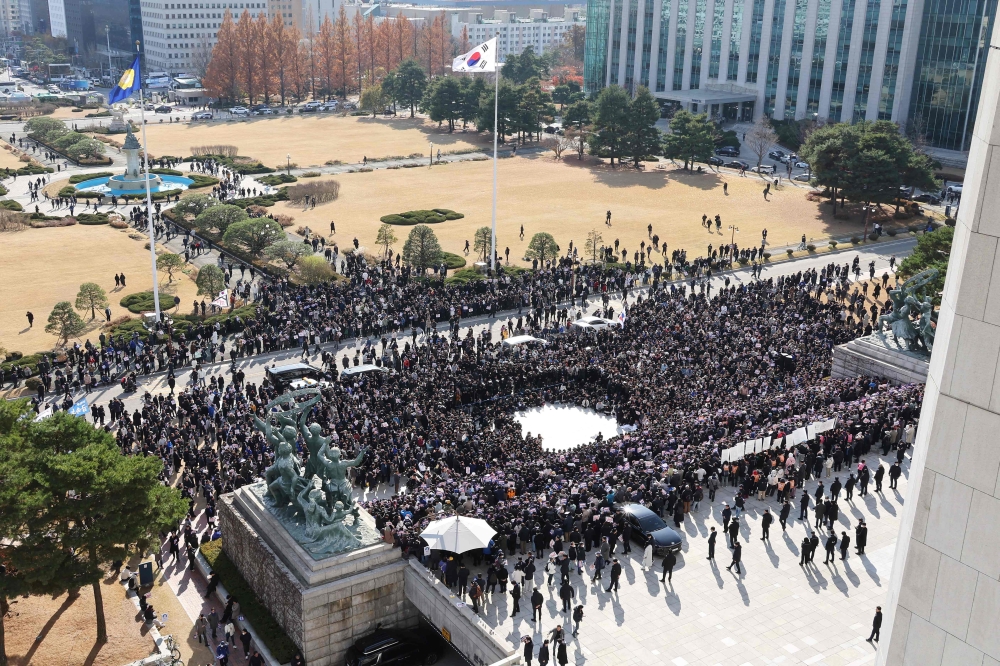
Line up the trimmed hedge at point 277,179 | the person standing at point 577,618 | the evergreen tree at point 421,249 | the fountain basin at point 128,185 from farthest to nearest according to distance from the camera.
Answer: the trimmed hedge at point 277,179 < the fountain basin at point 128,185 < the evergreen tree at point 421,249 < the person standing at point 577,618

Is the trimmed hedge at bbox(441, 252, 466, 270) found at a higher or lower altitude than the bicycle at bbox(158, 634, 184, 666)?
higher

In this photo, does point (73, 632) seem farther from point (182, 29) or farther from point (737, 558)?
point (182, 29)

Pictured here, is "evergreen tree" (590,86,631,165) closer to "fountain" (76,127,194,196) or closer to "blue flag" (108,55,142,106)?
"fountain" (76,127,194,196)

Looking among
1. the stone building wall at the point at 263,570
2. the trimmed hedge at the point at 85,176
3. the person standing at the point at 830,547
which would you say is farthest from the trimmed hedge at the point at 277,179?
the person standing at the point at 830,547

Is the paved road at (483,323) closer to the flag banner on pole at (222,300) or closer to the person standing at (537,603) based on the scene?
the flag banner on pole at (222,300)

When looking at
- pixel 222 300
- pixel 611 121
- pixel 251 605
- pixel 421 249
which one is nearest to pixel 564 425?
pixel 251 605

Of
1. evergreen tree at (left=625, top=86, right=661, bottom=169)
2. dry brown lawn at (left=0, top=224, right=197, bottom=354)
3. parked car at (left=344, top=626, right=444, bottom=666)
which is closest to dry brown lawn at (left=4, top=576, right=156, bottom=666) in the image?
parked car at (left=344, top=626, right=444, bottom=666)

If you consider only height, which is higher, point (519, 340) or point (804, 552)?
point (519, 340)
